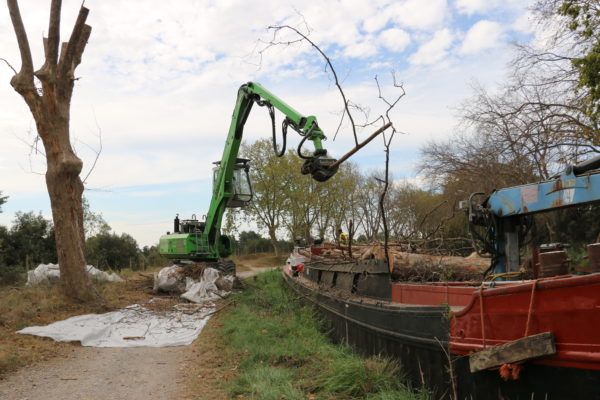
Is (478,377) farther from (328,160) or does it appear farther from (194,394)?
(328,160)

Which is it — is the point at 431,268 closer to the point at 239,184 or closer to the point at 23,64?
the point at 239,184

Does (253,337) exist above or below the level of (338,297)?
below

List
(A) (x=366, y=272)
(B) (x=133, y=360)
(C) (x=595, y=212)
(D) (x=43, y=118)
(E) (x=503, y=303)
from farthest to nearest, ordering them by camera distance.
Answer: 1. (C) (x=595, y=212)
2. (D) (x=43, y=118)
3. (B) (x=133, y=360)
4. (A) (x=366, y=272)
5. (E) (x=503, y=303)

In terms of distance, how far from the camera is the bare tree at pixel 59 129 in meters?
11.3

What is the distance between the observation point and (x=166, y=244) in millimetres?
17047

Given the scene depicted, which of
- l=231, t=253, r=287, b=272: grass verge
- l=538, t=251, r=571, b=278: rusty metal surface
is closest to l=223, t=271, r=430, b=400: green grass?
l=538, t=251, r=571, b=278: rusty metal surface

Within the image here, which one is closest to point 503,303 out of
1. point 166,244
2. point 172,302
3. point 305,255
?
point 305,255

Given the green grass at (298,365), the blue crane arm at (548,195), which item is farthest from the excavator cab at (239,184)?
the blue crane arm at (548,195)

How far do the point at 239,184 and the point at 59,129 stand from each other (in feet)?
19.7

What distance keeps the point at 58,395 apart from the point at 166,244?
11680mm

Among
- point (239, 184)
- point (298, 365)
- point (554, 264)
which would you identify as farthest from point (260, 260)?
point (554, 264)

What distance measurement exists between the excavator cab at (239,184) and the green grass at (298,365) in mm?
5929

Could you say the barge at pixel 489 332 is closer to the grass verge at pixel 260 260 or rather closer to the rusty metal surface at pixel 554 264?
the rusty metal surface at pixel 554 264

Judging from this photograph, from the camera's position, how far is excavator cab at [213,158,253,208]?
52.1 feet
